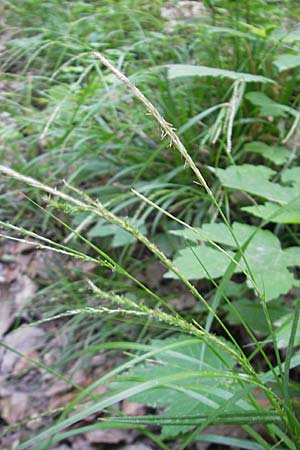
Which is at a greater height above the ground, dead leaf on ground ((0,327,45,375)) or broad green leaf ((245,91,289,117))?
broad green leaf ((245,91,289,117))

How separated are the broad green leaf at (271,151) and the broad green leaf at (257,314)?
0.49 meters

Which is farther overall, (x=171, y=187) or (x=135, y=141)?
(x=135, y=141)

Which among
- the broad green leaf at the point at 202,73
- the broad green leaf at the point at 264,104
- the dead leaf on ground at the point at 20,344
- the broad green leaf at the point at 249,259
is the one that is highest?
the broad green leaf at the point at 202,73

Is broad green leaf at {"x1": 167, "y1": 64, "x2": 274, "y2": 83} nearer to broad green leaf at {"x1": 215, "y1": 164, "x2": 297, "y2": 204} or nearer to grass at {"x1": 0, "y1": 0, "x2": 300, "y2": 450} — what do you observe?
grass at {"x1": 0, "y1": 0, "x2": 300, "y2": 450}

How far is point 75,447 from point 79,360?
0.27 meters

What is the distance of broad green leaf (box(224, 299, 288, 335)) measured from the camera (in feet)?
3.72

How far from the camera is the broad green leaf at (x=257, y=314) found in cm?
113

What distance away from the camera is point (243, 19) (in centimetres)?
191

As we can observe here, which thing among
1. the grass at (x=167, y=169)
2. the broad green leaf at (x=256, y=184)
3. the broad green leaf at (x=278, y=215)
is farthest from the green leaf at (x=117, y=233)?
the broad green leaf at (x=278, y=215)

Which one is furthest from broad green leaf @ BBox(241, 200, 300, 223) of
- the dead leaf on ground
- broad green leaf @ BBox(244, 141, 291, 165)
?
the dead leaf on ground

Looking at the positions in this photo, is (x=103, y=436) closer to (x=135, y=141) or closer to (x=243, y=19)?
(x=135, y=141)

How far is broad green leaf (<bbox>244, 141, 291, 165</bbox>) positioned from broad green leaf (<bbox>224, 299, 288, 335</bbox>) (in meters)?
0.49

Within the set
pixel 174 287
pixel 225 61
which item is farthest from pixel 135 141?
pixel 174 287

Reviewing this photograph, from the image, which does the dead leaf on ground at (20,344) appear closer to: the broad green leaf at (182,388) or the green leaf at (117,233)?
the green leaf at (117,233)
